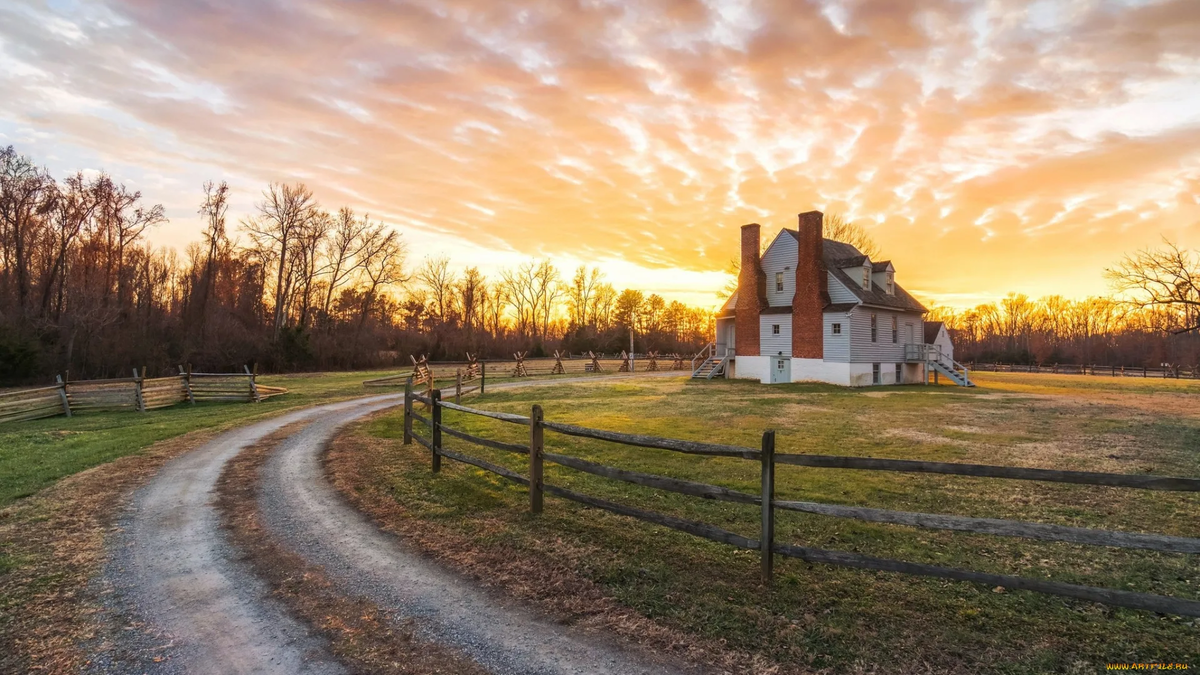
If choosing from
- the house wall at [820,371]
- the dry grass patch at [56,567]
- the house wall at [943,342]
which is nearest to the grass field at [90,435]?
the dry grass patch at [56,567]

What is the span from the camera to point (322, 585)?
17.1 ft

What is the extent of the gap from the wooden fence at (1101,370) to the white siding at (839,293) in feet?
132

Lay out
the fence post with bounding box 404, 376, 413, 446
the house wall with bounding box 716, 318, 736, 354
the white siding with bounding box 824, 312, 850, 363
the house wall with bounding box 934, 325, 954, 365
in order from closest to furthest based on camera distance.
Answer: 1. the fence post with bounding box 404, 376, 413, 446
2. the white siding with bounding box 824, 312, 850, 363
3. the house wall with bounding box 716, 318, 736, 354
4. the house wall with bounding box 934, 325, 954, 365

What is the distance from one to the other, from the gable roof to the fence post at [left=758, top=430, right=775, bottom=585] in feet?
98.6

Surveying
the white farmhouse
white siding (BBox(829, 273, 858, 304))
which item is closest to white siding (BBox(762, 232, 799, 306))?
the white farmhouse

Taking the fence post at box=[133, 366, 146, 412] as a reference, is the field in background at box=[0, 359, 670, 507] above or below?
below

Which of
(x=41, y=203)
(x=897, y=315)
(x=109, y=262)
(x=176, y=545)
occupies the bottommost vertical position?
(x=176, y=545)

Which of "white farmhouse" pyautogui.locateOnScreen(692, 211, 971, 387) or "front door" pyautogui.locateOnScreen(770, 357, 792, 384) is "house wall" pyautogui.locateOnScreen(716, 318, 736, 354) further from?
"front door" pyautogui.locateOnScreen(770, 357, 792, 384)

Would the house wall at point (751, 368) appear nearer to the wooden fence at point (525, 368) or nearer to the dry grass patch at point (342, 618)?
the wooden fence at point (525, 368)

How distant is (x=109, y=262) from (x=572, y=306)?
6013 centimetres

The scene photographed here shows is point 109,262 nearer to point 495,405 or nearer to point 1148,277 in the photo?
point 495,405

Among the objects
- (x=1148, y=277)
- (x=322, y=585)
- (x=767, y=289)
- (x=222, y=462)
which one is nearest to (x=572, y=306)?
(x=767, y=289)

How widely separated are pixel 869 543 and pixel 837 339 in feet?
92.4

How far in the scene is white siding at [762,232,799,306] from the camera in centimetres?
3490
